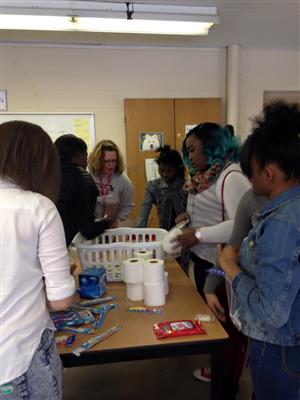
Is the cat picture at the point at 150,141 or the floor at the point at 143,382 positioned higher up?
the cat picture at the point at 150,141

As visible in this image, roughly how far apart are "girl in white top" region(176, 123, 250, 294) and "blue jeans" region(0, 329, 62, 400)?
0.87m

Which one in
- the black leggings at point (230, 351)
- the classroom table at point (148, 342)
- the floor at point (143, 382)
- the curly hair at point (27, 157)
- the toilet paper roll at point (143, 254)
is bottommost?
the floor at point (143, 382)

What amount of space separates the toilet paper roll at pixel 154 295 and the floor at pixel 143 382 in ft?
2.92

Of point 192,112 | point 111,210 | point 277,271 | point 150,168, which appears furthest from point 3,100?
point 277,271

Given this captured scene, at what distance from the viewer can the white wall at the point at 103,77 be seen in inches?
144

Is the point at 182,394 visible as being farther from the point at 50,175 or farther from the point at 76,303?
the point at 50,175

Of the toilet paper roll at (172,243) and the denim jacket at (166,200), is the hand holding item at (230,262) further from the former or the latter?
the denim jacket at (166,200)

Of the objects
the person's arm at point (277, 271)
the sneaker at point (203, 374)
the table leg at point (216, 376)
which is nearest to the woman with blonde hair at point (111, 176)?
the sneaker at point (203, 374)

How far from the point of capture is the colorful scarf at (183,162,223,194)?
1.68 m

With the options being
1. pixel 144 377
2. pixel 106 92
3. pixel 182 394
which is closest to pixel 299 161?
pixel 182 394

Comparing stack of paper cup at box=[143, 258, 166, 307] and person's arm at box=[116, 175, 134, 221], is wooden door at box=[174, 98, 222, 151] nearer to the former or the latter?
person's arm at box=[116, 175, 134, 221]

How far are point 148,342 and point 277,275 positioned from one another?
0.56 metres

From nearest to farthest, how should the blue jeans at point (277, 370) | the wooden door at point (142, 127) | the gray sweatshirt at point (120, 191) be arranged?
the blue jeans at point (277, 370)
the gray sweatshirt at point (120, 191)
the wooden door at point (142, 127)

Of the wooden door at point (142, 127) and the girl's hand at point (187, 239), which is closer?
the girl's hand at point (187, 239)
